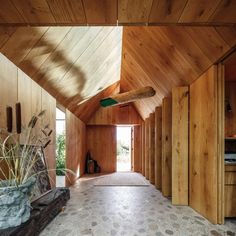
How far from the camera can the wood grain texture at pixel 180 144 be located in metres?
3.03

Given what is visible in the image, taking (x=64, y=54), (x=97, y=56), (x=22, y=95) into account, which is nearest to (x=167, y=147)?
(x=97, y=56)

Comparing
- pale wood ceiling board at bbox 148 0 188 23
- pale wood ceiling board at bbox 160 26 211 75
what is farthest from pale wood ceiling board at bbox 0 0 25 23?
pale wood ceiling board at bbox 160 26 211 75

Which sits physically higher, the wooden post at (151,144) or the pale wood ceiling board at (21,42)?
the pale wood ceiling board at (21,42)

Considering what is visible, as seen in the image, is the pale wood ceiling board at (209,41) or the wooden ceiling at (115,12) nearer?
the wooden ceiling at (115,12)

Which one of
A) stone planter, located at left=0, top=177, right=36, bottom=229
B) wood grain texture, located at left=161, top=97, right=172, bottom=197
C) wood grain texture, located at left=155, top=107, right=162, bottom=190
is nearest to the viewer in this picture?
stone planter, located at left=0, top=177, right=36, bottom=229

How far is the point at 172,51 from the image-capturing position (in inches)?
104

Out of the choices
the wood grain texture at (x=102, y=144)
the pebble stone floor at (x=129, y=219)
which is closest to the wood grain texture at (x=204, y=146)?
the pebble stone floor at (x=129, y=219)

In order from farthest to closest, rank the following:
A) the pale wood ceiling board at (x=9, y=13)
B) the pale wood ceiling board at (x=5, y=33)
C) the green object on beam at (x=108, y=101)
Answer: the green object on beam at (x=108, y=101)
the pale wood ceiling board at (x=5, y=33)
the pale wood ceiling board at (x=9, y=13)

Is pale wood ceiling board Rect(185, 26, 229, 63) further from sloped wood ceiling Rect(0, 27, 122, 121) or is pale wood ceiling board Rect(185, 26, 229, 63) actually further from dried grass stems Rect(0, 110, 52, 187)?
dried grass stems Rect(0, 110, 52, 187)

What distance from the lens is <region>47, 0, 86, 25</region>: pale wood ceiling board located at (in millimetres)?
1207

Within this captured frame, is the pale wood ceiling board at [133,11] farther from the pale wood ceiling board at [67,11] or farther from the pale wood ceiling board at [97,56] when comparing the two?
the pale wood ceiling board at [97,56]

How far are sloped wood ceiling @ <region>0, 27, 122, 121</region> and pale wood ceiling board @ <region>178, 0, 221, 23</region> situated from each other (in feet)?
4.26

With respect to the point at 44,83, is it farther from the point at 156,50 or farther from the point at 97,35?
the point at 156,50

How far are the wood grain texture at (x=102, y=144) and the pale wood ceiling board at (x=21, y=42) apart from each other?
17.6 feet
